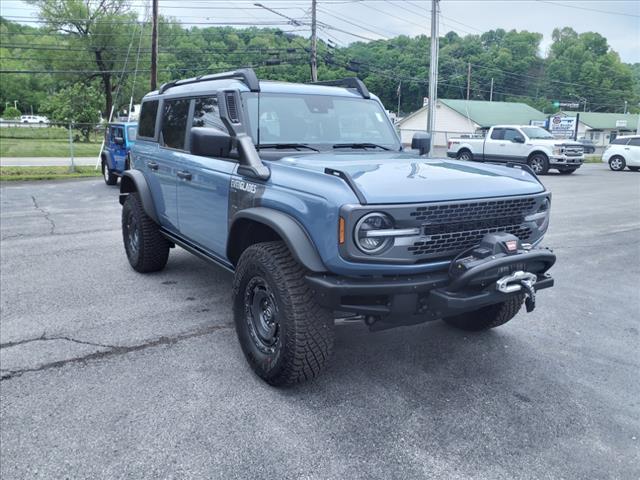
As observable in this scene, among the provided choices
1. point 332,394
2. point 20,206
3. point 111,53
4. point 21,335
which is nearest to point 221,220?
→ point 332,394

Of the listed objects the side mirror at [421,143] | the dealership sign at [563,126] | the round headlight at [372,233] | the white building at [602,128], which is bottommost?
the round headlight at [372,233]

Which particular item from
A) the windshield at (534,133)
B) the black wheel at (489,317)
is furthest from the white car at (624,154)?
the black wheel at (489,317)

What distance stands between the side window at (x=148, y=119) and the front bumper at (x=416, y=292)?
11.6 feet

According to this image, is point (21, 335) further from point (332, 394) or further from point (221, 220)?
point (332, 394)

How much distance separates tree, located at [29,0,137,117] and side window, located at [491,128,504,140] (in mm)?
49800

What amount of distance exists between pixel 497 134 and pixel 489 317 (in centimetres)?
2024

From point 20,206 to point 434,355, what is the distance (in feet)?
33.7

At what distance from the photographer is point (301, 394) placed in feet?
11.2

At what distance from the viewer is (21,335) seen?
4.29 meters

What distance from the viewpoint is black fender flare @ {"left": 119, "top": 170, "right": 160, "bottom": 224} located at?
5539 mm

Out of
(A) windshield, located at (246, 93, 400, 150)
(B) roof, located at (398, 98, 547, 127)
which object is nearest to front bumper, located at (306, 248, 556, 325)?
(A) windshield, located at (246, 93, 400, 150)

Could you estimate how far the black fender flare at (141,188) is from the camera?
5539mm

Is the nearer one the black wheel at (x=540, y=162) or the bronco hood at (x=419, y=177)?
the bronco hood at (x=419, y=177)

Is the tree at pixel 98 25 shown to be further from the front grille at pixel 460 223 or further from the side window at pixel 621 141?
the front grille at pixel 460 223
